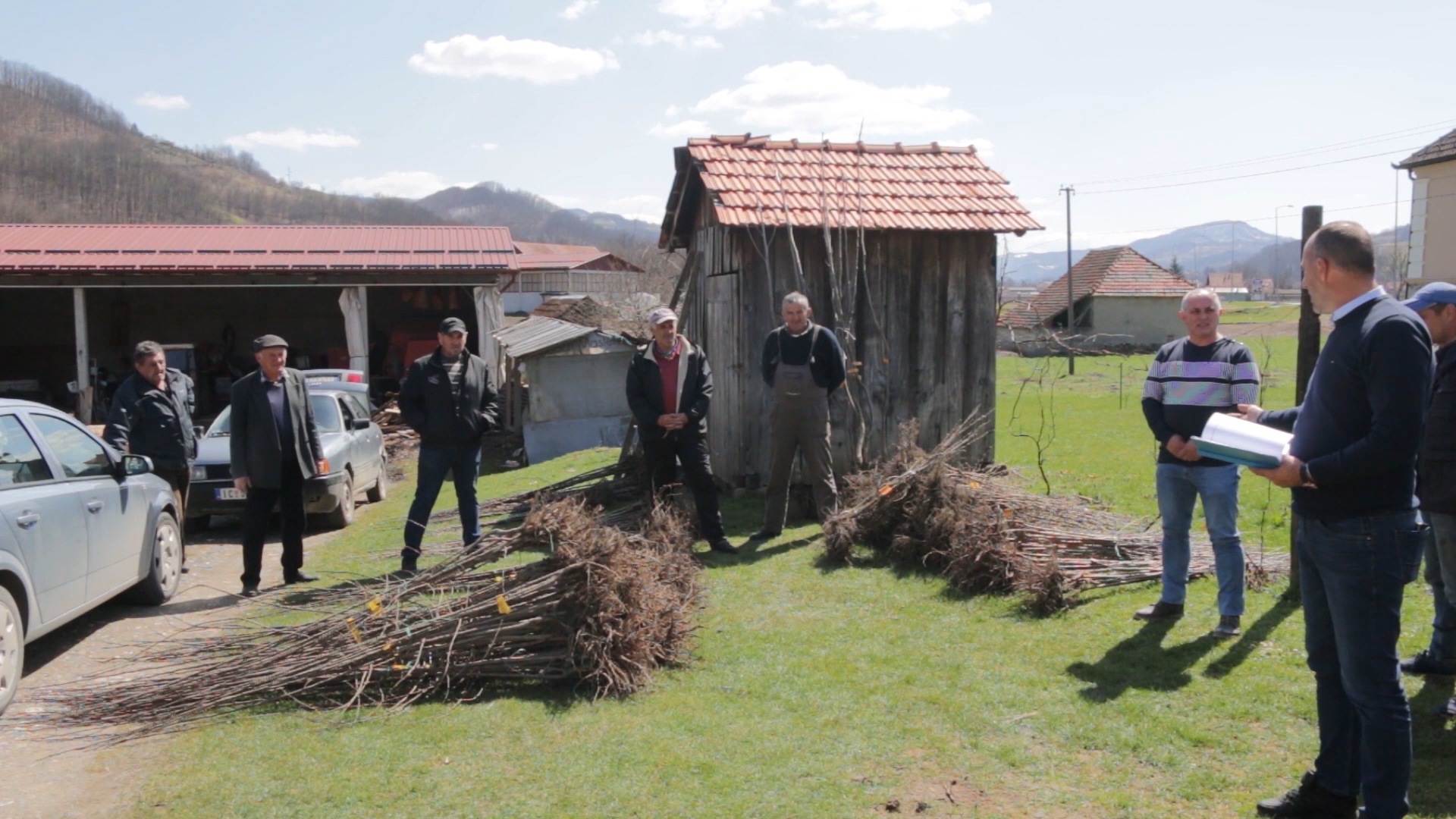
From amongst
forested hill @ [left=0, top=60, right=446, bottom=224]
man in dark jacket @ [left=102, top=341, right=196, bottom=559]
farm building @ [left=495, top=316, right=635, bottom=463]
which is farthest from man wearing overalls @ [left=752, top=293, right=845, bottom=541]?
forested hill @ [left=0, top=60, right=446, bottom=224]

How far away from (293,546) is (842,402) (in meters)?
5.23

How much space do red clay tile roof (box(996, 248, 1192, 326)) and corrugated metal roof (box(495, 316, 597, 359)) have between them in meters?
29.2

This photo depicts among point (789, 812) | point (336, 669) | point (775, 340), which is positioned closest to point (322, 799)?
point (336, 669)

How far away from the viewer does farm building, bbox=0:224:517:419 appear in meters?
20.6

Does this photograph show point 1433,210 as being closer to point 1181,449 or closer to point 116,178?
point 1181,449

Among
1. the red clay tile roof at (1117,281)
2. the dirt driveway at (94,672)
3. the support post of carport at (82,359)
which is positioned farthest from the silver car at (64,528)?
the red clay tile roof at (1117,281)

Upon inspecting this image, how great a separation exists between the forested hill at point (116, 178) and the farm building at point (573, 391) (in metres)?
49.2

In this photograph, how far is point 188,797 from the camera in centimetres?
411

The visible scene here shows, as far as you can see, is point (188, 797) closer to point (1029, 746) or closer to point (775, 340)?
point (1029, 746)

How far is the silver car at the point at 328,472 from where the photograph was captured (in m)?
10.7

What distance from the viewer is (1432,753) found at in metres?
4.00

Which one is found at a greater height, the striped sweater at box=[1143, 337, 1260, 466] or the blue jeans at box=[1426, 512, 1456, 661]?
the striped sweater at box=[1143, 337, 1260, 466]

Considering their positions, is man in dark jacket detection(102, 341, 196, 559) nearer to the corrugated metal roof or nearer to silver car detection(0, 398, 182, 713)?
silver car detection(0, 398, 182, 713)

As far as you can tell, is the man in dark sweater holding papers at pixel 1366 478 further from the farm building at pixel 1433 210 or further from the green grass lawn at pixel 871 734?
the farm building at pixel 1433 210
